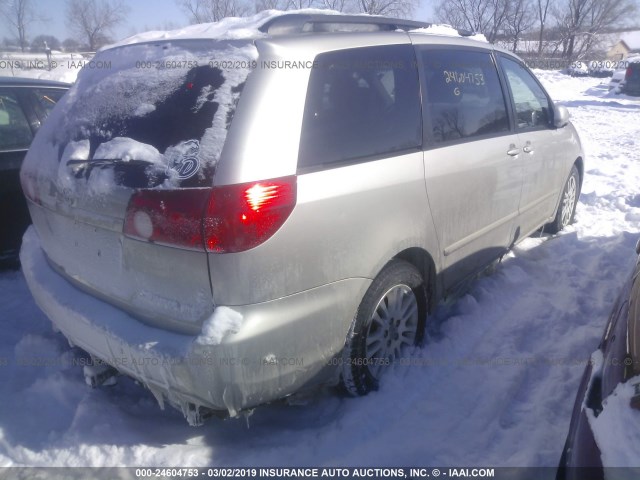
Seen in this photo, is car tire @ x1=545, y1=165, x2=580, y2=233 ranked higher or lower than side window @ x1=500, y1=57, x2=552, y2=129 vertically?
lower

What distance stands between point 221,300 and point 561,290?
293 centimetres

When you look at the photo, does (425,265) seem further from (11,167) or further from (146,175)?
(11,167)

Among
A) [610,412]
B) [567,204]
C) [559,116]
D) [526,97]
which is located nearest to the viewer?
[610,412]

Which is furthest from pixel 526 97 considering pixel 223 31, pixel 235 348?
pixel 235 348

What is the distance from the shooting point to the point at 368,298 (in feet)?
7.79

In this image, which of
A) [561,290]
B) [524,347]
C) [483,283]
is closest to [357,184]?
[524,347]

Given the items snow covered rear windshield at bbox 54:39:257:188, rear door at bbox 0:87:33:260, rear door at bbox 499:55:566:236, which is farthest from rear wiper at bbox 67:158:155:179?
rear door at bbox 499:55:566:236

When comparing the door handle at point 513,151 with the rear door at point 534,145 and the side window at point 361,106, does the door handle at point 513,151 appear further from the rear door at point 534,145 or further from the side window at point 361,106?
the side window at point 361,106

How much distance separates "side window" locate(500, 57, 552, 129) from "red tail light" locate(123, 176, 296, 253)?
2534mm

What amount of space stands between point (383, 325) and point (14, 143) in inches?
126

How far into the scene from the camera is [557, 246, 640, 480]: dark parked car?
52.9 inches

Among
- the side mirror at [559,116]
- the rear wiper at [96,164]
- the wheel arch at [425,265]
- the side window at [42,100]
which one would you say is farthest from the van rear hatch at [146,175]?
the side mirror at [559,116]

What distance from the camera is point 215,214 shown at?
1.78 metres

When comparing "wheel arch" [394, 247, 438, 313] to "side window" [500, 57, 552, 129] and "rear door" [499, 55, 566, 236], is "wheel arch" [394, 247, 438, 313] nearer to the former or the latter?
"rear door" [499, 55, 566, 236]
